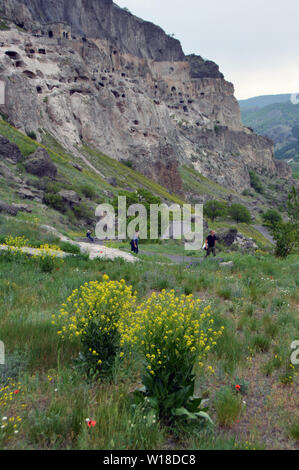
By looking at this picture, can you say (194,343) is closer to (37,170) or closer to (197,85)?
(37,170)

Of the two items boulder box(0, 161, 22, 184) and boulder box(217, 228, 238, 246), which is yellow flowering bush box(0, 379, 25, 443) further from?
boulder box(217, 228, 238, 246)

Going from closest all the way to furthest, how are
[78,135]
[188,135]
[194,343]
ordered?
[194,343], [78,135], [188,135]

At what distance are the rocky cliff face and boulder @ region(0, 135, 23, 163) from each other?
1427 centimetres

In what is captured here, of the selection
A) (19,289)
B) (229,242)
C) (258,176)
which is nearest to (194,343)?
(19,289)

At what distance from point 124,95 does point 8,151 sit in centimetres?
4391

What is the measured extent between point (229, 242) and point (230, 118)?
10370 centimetres

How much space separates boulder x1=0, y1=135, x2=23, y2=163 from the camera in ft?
96.5

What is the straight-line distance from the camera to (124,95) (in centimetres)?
6744

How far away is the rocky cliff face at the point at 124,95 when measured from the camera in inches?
2021

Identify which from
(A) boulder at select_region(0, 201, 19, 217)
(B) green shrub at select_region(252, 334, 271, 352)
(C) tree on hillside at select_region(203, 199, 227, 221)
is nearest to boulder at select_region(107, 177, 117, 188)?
(C) tree on hillside at select_region(203, 199, 227, 221)

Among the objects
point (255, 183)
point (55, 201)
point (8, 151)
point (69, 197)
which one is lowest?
point (55, 201)

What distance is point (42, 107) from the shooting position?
48594mm

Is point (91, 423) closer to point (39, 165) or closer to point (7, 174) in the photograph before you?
point (7, 174)

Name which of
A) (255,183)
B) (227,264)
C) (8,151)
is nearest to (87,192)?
(8,151)
